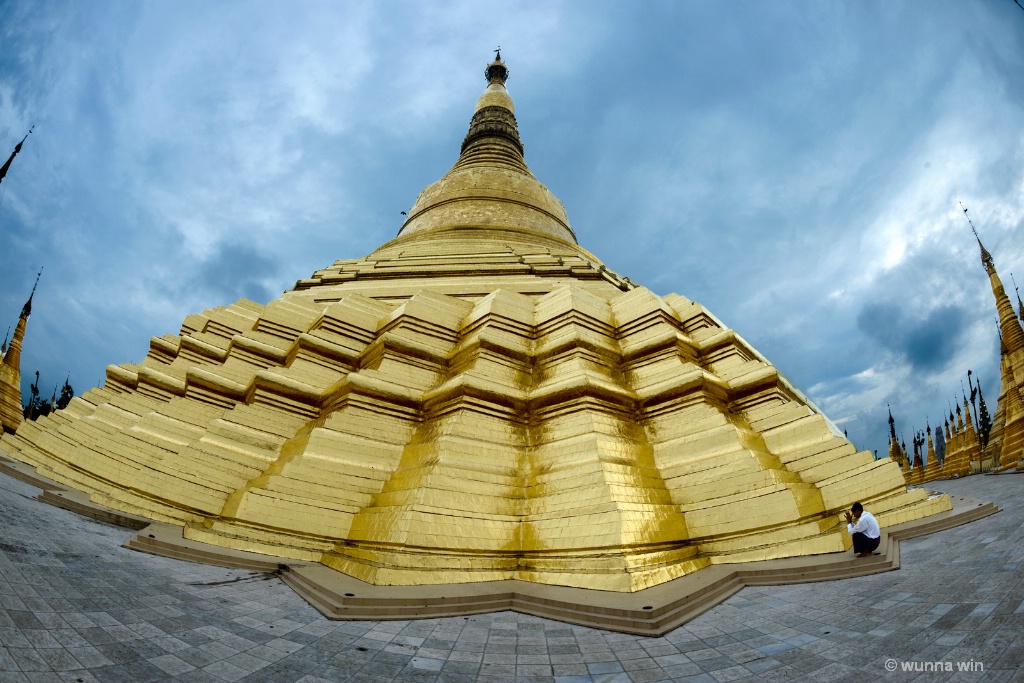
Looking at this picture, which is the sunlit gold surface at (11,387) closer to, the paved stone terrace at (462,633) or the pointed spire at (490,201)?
the pointed spire at (490,201)

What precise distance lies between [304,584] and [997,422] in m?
28.3

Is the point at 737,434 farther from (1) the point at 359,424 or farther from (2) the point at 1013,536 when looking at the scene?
(1) the point at 359,424

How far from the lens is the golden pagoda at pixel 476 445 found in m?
6.14

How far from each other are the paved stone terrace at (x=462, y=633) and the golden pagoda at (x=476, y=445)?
1.12 meters

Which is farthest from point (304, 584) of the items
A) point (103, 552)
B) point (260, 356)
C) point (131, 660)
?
point (260, 356)

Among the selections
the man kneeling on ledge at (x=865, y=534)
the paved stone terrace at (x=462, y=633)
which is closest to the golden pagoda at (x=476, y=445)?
the man kneeling on ledge at (x=865, y=534)

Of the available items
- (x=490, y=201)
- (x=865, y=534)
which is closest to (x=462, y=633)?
(x=865, y=534)

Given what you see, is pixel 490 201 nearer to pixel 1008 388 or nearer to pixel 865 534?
pixel 865 534

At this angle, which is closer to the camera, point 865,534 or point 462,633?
point 462,633

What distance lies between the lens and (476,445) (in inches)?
288

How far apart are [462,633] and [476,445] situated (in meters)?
3.09

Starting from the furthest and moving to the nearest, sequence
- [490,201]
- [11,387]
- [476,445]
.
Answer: [11,387] < [490,201] < [476,445]

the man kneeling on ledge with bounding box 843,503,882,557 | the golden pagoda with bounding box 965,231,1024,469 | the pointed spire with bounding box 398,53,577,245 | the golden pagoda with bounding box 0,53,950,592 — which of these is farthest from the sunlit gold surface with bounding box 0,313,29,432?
the golden pagoda with bounding box 965,231,1024,469

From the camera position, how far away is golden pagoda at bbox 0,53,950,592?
20.1 feet
